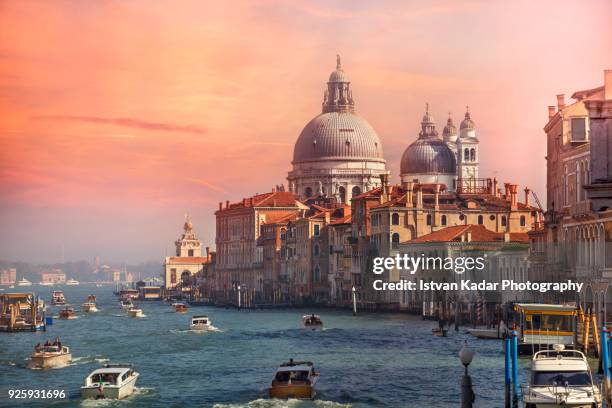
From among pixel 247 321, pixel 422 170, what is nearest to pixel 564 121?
pixel 247 321

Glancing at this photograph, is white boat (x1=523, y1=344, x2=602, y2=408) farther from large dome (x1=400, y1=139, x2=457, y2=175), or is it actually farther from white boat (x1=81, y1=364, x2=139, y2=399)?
large dome (x1=400, y1=139, x2=457, y2=175)

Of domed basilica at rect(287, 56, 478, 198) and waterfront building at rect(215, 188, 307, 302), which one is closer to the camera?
waterfront building at rect(215, 188, 307, 302)

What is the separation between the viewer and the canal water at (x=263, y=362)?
858 inches

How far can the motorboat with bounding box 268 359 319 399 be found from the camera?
2156 centimetres

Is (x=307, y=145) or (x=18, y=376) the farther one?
(x=307, y=145)

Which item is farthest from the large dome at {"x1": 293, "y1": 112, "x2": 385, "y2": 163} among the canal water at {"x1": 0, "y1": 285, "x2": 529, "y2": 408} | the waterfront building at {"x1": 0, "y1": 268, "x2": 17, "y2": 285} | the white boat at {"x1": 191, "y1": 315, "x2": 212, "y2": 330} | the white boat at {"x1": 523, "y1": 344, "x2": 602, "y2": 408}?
the white boat at {"x1": 523, "y1": 344, "x2": 602, "y2": 408}

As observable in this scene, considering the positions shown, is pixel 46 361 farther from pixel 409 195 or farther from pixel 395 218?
pixel 409 195

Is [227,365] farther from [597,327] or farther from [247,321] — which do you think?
[247,321]

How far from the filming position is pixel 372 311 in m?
51.5

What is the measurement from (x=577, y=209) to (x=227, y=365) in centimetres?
896

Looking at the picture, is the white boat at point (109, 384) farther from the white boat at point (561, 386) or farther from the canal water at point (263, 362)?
the white boat at point (561, 386)

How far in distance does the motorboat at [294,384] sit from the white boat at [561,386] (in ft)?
16.2

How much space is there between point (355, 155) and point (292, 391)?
6349cm

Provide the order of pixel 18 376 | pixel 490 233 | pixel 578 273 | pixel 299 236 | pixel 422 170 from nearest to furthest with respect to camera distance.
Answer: pixel 18 376 < pixel 578 273 < pixel 490 233 < pixel 299 236 < pixel 422 170
